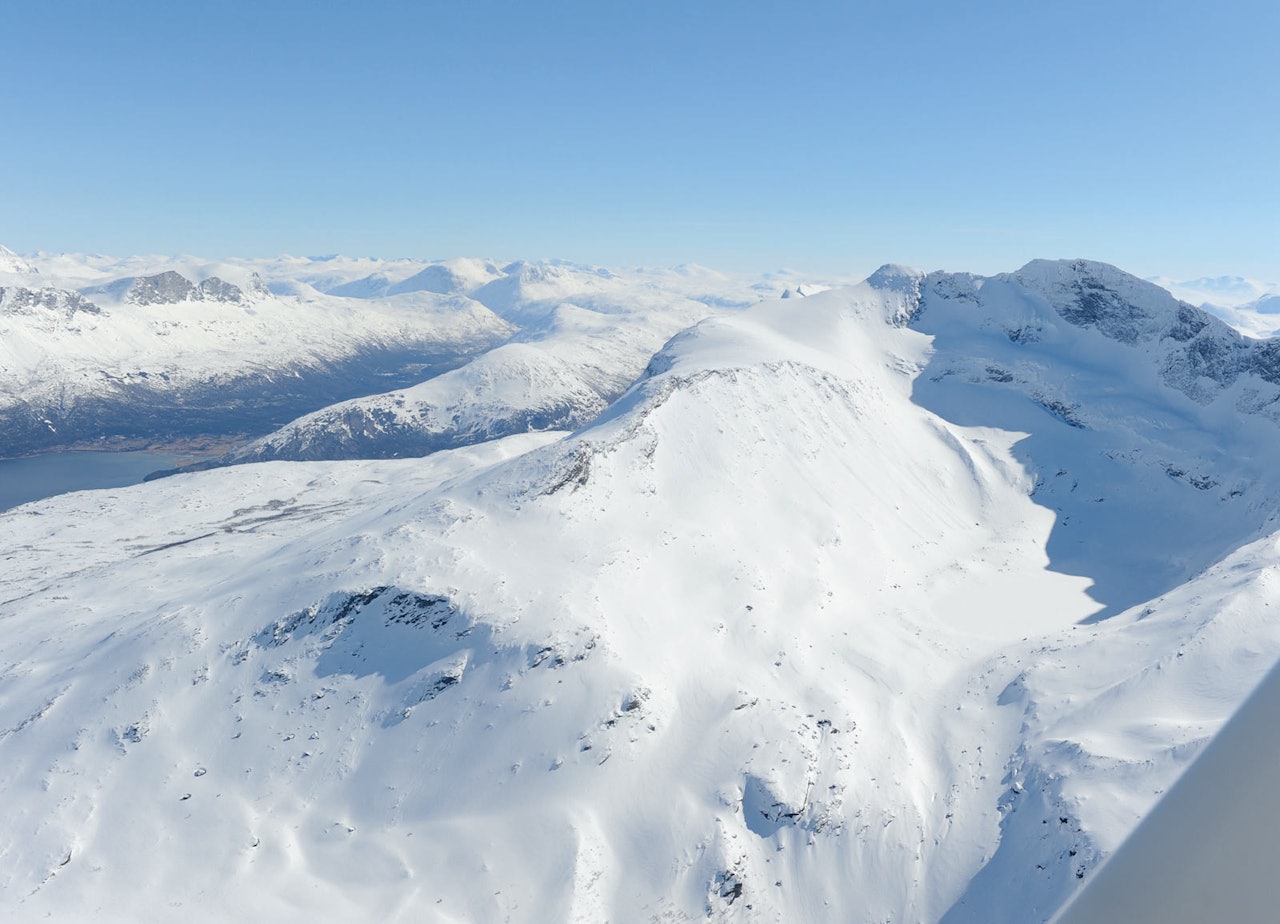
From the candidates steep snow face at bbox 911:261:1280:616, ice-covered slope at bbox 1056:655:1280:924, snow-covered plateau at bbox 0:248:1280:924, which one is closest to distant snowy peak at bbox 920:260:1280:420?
steep snow face at bbox 911:261:1280:616

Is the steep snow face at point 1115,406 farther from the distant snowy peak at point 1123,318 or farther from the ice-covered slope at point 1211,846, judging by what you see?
the ice-covered slope at point 1211,846

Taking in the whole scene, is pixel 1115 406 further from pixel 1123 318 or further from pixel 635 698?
pixel 635 698

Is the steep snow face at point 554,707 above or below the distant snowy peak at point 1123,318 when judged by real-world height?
below

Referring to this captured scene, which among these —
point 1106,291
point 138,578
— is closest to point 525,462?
point 138,578

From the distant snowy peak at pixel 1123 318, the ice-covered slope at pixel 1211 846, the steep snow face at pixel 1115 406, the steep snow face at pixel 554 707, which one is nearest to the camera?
the ice-covered slope at pixel 1211 846

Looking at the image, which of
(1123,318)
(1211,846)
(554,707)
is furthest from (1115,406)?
(1211,846)

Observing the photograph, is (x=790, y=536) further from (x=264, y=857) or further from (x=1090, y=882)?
(x=1090, y=882)

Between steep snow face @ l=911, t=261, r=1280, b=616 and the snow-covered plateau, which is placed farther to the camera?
steep snow face @ l=911, t=261, r=1280, b=616

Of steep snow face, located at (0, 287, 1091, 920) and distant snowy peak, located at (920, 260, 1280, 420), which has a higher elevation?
distant snowy peak, located at (920, 260, 1280, 420)

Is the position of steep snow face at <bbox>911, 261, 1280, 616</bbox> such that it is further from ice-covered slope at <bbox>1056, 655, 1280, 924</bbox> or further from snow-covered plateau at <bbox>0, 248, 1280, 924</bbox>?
ice-covered slope at <bbox>1056, 655, 1280, 924</bbox>

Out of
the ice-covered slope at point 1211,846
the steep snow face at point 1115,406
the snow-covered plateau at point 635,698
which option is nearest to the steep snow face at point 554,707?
the snow-covered plateau at point 635,698

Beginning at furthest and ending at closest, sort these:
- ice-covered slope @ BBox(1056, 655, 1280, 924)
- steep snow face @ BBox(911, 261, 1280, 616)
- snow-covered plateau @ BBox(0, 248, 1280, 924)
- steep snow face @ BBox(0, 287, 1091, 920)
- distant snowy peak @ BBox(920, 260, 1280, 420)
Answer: distant snowy peak @ BBox(920, 260, 1280, 420)
steep snow face @ BBox(911, 261, 1280, 616)
steep snow face @ BBox(0, 287, 1091, 920)
snow-covered plateau @ BBox(0, 248, 1280, 924)
ice-covered slope @ BBox(1056, 655, 1280, 924)
